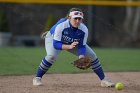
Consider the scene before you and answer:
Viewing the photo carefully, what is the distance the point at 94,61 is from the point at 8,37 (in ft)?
39.7

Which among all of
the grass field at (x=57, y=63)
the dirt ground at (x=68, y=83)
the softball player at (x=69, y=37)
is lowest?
the grass field at (x=57, y=63)

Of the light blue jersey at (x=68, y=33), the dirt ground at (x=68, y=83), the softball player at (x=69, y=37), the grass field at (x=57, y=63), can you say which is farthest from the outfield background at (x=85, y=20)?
the light blue jersey at (x=68, y=33)

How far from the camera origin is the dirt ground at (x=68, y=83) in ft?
24.5

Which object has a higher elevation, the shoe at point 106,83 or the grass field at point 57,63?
the shoe at point 106,83

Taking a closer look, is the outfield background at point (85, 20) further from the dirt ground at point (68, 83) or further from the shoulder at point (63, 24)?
the shoulder at point (63, 24)

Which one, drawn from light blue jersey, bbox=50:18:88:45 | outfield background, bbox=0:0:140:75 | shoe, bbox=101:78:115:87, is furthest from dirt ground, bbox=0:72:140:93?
outfield background, bbox=0:0:140:75

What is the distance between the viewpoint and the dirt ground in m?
7.48

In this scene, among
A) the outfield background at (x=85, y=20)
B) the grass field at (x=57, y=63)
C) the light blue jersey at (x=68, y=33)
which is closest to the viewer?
the light blue jersey at (x=68, y=33)

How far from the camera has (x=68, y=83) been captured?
27.6 ft

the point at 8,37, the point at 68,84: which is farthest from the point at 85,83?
the point at 8,37

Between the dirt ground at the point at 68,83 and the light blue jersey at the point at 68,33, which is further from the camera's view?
the light blue jersey at the point at 68,33

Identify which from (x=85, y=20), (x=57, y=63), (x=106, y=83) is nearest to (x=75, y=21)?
(x=106, y=83)

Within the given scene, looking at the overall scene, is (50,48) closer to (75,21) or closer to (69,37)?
(69,37)

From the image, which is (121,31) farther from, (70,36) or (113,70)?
(70,36)
